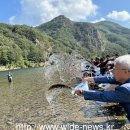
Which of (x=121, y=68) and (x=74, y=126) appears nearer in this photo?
(x=121, y=68)

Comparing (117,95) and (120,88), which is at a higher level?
(120,88)

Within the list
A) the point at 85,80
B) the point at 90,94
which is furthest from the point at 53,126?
the point at 90,94

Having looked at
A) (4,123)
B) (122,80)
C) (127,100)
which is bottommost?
(4,123)

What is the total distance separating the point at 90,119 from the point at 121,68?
9.95 m

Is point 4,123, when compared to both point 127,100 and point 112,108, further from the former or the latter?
point 127,100

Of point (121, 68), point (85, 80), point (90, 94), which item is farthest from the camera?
point (85, 80)

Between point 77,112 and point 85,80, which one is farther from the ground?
point 85,80

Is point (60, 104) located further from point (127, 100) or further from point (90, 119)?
point (127, 100)

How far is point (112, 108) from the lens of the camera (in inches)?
655

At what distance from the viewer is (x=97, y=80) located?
24.8ft

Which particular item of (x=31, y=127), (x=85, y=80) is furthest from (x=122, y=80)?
(x=31, y=127)

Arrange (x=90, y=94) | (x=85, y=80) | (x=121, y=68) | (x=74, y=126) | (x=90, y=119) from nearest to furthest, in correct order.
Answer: (x=121, y=68), (x=90, y=94), (x=85, y=80), (x=74, y=126), (x=90, y=119)

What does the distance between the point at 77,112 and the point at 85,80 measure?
10389 millimetres

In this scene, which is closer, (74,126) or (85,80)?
(85,80)
